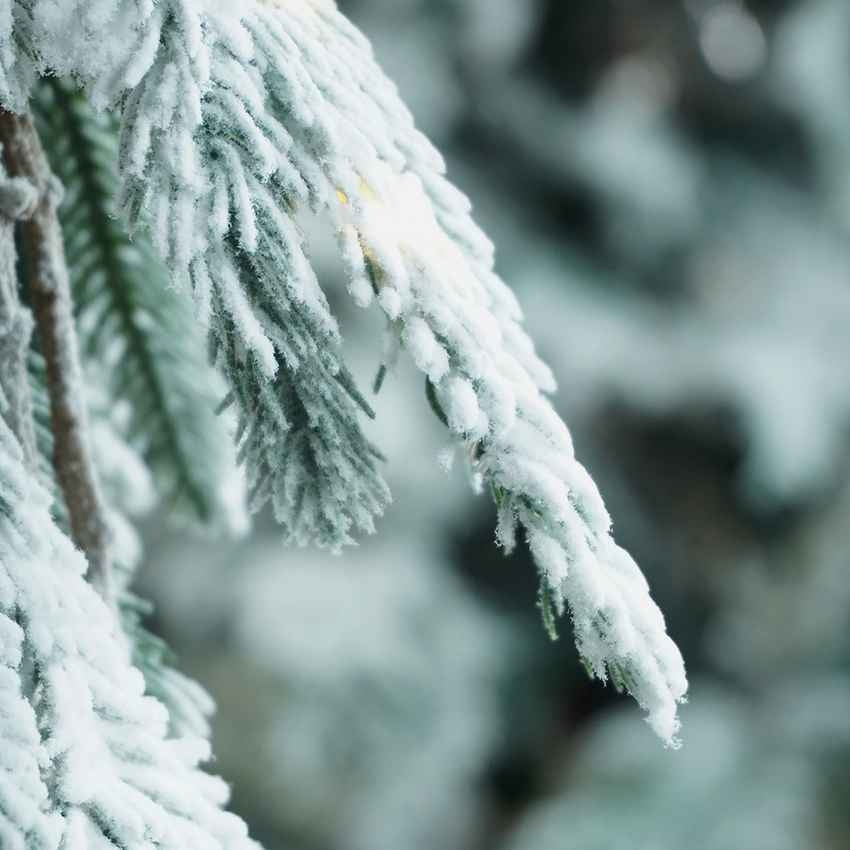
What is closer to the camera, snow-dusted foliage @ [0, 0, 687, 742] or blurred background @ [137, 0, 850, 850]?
snow-dusted foliage @ [0, 0, 687, 742]

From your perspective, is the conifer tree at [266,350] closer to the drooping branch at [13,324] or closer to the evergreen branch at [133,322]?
the drooping branch at [13,324]

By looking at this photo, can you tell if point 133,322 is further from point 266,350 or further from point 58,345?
point 266,350

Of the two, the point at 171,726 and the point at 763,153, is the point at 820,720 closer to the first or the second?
the point at 763,153

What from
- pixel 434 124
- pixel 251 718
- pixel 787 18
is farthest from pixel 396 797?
pixel 787 18

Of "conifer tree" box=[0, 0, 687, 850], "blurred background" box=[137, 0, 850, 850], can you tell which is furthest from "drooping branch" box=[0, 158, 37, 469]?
"blurred background" box=[137, 0, 850, 850]

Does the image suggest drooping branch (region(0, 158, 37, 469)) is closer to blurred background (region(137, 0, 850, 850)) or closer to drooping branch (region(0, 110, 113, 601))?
drooping branch (region(0, 110, 113, 601))

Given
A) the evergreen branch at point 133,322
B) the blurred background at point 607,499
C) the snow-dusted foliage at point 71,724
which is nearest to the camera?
the snow-dusted foliage at point 71,724

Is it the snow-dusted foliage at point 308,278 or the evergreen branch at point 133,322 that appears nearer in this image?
the snow-dusted foliage at point 308,278

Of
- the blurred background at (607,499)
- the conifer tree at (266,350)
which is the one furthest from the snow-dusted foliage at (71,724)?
the blurred background at (607,499)
